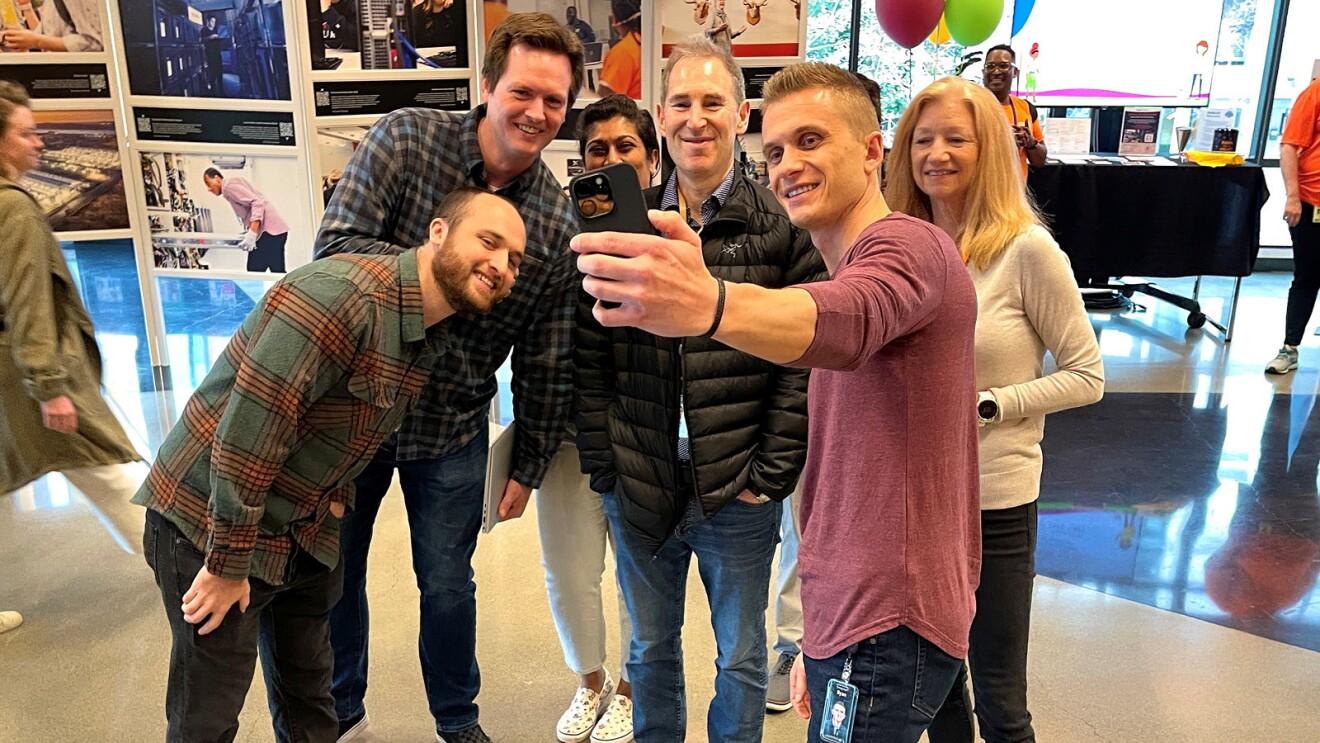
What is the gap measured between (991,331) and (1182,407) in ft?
11.7

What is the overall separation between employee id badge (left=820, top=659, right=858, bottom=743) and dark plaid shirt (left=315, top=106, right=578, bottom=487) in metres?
1.01

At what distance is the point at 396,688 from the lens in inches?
102

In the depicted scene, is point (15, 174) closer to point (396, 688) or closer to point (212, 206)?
point (396, 688)

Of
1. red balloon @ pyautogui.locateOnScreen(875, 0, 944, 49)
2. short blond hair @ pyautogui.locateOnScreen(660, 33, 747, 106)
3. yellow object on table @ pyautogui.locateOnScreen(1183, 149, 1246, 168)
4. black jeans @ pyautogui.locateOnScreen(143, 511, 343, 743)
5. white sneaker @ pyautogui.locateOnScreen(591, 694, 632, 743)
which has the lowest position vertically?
white sneaker @ pyautogui.locateOnScreen(591, 694, 632, 743)

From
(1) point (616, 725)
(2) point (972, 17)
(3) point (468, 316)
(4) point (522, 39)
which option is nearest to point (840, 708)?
(3) point (468, 316)

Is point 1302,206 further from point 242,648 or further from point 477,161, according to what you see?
point 242,648

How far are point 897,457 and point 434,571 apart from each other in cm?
Answer: 130

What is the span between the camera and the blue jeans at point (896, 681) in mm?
1294

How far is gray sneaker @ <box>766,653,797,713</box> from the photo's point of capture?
8.21 feet

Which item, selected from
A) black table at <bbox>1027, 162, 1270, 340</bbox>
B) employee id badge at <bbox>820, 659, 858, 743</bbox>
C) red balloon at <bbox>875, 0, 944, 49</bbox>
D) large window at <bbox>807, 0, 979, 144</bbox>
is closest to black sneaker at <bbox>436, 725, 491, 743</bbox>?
employee id badge at <bbox>820, 659, 858, 743</bbox>

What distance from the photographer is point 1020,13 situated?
19.0 feet

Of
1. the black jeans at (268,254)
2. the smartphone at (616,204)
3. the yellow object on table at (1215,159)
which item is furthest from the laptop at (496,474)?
the yellow object on table at (1215,159)

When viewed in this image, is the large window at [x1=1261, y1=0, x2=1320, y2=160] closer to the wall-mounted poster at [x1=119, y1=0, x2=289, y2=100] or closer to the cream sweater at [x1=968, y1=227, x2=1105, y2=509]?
the cream sweater at [x1=968, y1=227, x2=1105, y2=509]

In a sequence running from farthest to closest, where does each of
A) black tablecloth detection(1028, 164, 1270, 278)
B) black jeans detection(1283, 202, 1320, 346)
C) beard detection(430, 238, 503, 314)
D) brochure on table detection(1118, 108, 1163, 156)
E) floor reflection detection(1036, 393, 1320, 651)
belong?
1. brochure on table detection(1118, 108, 1163, 156)
2. black tablecloth detection(1028, 164, 1270, 278)
3. black jeans detection(1283, 202, 1320, 346)
4. floor reflection detection(1036, 393, 1320, 651)
5. beard detection(430, 238, 503, 314)
